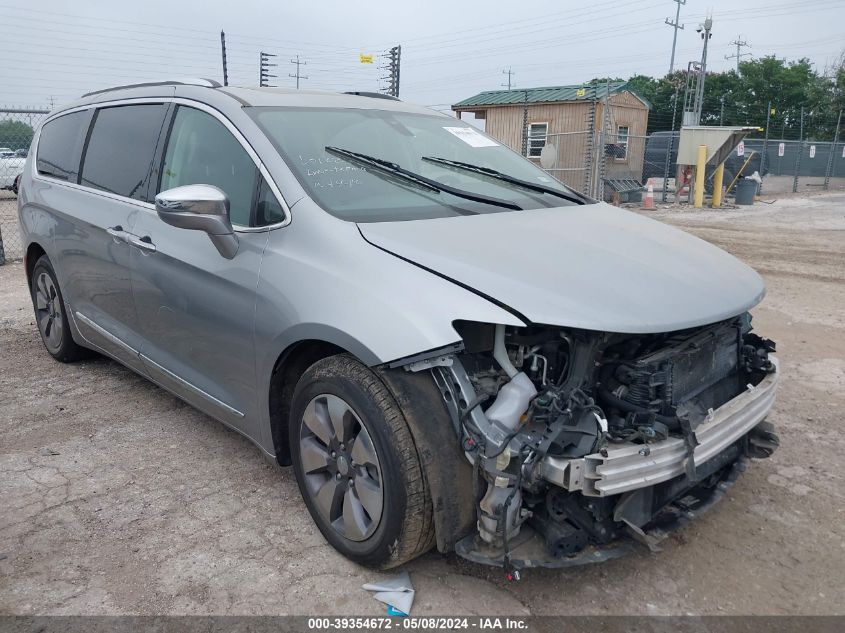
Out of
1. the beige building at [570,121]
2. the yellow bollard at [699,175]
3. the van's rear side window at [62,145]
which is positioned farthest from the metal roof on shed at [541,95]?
the van's rear side window at [62,145]

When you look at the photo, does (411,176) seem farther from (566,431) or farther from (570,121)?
(570,121)

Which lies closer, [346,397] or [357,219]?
[346,397]

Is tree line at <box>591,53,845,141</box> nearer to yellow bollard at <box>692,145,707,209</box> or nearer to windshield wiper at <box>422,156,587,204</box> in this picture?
yellow bollard at <box>692,145,707,209</box>

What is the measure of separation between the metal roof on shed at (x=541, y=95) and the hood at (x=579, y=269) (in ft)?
64.4

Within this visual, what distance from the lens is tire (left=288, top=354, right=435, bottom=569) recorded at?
7.85 feet

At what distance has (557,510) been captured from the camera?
2.41m

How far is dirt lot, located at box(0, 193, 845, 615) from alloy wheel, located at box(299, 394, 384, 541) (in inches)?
8.8

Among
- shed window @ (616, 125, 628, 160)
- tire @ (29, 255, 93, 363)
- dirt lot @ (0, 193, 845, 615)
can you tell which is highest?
shed window @ (616, 125, 628, 160)

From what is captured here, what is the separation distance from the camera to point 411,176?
10.5ft

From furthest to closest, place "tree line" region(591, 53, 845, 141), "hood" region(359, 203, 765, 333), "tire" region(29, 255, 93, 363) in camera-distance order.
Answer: "tree line" region(591, 53, 845, 141) < "tire" region(29, 255, 93, 363) < "hood" region(359, 203, 765, 333)

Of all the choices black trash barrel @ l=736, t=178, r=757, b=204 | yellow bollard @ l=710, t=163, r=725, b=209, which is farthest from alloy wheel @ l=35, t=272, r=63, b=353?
black trash barrel @ l=736, t=178, r=757, b=204

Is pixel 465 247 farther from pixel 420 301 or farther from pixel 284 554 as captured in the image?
pixel 284 554

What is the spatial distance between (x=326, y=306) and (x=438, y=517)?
859 millimetres

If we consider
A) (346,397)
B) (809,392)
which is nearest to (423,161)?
(346,397)
